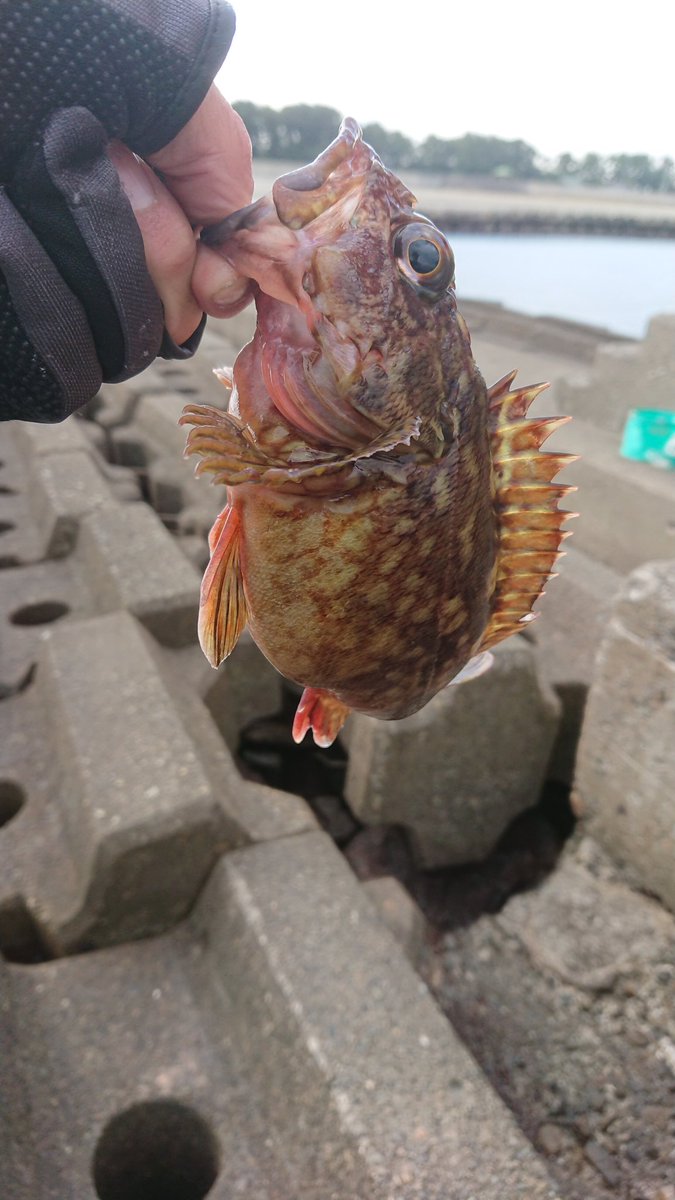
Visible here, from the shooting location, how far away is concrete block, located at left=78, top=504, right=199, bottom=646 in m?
3.18

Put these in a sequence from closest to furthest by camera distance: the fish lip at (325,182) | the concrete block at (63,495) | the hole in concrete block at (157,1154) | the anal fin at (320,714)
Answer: the fish lip at (325,182) → the anal fin at (320,714) → the hole in concrete block at (157,1154) → the concrete block at (63,495)

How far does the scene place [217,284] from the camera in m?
1.15

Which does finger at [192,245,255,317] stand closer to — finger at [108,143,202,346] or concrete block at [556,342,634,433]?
finger at [108,143,202,346]

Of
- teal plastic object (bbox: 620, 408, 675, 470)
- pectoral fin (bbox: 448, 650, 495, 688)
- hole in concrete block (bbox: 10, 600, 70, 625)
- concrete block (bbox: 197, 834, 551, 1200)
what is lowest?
hole in concrete block (bbox: 10, 600, 70, 625)

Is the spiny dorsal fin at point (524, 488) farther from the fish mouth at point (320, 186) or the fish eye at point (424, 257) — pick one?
the fish mouth at point (320, 186)

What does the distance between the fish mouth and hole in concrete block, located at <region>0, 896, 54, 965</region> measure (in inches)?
74.8

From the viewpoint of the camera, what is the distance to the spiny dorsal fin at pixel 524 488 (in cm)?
129

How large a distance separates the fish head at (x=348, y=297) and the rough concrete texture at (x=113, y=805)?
53.9 inches

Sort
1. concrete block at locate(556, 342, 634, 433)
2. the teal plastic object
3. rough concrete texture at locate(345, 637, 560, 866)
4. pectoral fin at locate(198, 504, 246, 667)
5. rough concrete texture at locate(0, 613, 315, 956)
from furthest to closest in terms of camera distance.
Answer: concrete block at locate(556, 342, 634, 433) → the teal plastic object → rough concrete texture at locate(345, 637, 560, 866) → rough concrete texture at locate(0, 613, 315, 956) → pectoral fin at locate(198, 504, 246, 667)

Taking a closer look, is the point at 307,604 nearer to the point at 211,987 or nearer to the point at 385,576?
the point at 385,576

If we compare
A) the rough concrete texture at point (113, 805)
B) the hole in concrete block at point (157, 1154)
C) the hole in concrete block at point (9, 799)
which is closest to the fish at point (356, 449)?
the rough concrete texture at point (113, 805)

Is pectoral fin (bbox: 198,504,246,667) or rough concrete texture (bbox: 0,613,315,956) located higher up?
pectoral fin (bbox: 198,504,246,667)

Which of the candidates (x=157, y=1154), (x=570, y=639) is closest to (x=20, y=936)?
(x=157, y=1154)

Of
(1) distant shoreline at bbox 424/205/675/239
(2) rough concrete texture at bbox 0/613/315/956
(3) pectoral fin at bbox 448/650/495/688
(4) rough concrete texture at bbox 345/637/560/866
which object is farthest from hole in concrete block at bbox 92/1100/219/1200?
(1) distant shoreline at bbox 424/205/675/239
